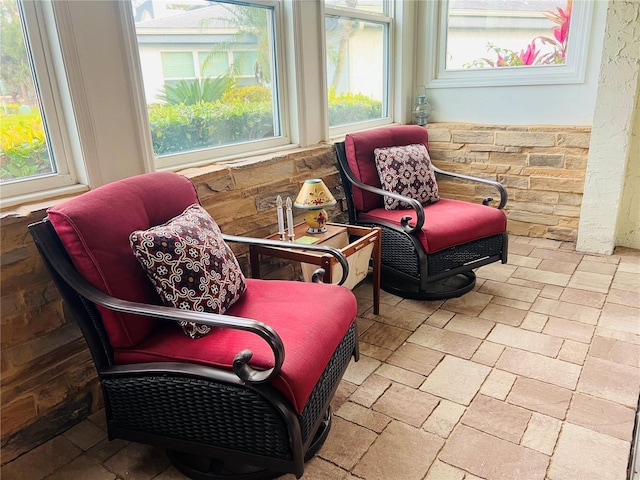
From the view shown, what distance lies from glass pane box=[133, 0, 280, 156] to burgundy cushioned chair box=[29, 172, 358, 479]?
2.41ft

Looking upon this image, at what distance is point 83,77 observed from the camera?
1721 millimetres

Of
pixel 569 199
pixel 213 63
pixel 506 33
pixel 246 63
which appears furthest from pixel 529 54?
pixel 213 63

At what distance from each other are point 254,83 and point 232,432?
75.5 inches

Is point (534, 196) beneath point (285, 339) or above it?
beneath

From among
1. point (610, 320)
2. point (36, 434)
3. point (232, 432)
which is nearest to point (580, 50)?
point (610, 320)

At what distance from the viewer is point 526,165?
346 cm

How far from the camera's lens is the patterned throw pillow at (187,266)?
1.43 meters

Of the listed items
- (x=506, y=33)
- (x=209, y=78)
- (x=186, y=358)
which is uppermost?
(x=506, y=33)

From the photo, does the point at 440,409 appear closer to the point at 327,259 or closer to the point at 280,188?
the point at 327,259

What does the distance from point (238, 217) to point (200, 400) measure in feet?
3.88

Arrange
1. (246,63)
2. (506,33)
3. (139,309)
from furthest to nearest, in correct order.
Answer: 1. (506,33)
2. (246,63)
3. (139,309)

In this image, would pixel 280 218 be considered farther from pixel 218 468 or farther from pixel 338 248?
pixel 218 468

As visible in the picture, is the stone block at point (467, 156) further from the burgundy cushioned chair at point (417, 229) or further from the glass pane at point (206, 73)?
the glass pane at point (206, 73)

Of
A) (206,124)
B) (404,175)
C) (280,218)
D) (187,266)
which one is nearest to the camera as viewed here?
(187,266)
